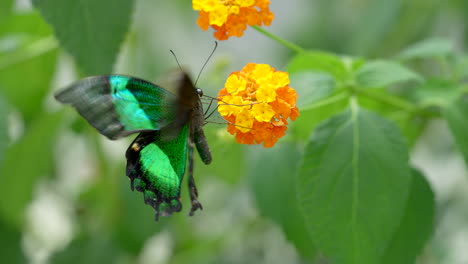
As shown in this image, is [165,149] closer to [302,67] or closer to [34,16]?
[302,67]

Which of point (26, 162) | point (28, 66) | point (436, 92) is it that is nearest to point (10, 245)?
point (26, 162)

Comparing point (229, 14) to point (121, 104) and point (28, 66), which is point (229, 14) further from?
point (28, 66)

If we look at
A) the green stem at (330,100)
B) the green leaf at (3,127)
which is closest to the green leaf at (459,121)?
the green stem at (330,100)

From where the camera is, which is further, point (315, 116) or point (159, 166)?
point (315, 116)

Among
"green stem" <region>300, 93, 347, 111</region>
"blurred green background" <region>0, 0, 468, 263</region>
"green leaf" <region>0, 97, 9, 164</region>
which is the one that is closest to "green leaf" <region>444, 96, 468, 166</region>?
"green stem" <region>300, 93, 347, 111</region>

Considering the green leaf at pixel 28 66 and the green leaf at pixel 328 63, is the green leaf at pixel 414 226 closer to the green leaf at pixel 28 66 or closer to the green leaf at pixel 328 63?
the green leaf at pixel 328 63
